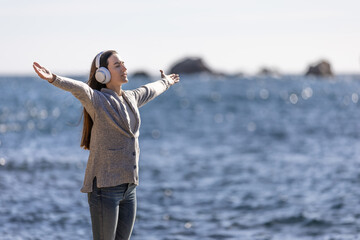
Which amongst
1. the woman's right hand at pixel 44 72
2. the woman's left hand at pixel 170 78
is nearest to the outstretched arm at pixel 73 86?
the woman's right hand at pixel 44 72

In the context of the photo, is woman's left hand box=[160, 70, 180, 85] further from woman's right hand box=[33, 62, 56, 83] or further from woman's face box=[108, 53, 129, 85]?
woman's right hand box=[33, 62, 56, 83]

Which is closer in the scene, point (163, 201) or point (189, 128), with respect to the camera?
point (163, 201)

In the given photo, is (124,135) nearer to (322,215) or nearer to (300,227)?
(300,227)

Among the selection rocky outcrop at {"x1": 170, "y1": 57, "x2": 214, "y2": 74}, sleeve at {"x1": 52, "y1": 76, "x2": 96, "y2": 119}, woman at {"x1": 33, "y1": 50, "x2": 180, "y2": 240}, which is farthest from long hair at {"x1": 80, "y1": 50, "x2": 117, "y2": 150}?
rocky outcrop at {"x1": 170, "y1": 57, "x2": 214, "y2": 74}

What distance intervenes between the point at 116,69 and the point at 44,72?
0.74 m

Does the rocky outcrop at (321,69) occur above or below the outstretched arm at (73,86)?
above

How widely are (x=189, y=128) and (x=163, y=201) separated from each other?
23.2m

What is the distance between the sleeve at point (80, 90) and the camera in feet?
13.9

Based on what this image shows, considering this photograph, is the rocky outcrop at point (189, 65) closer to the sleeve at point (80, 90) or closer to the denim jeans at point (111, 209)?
the denim jeans at point (111, 209)

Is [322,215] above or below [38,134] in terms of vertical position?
below

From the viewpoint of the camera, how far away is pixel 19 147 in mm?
24641

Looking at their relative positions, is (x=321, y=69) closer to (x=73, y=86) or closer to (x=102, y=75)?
(x=102, y=75)

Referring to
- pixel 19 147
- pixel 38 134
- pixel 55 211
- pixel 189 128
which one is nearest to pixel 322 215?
pixel 55 211

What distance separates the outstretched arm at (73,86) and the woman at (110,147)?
12mm
